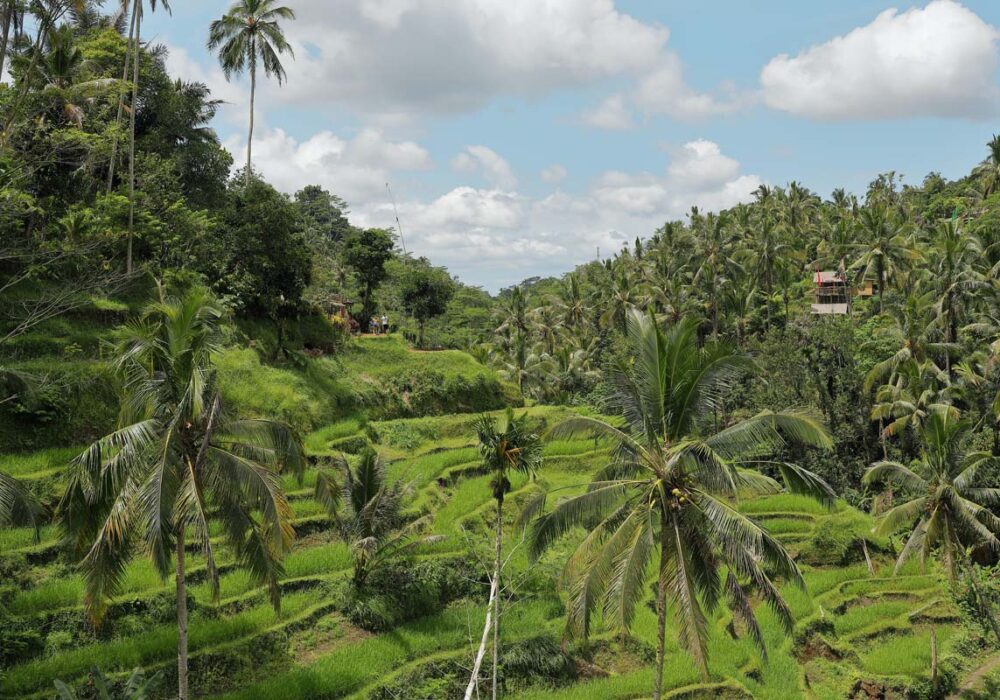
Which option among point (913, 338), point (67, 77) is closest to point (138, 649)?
point (67, 77)

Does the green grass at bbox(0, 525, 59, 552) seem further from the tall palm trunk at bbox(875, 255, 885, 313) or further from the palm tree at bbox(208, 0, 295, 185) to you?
the tall palm trunk at bbox(875, 255, 885, 313)

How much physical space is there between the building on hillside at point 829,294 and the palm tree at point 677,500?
5048 cm

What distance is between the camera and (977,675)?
21.9 m

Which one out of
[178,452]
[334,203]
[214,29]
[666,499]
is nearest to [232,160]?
[214,29]

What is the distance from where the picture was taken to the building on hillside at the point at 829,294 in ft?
191

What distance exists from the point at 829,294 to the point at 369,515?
5169 cm

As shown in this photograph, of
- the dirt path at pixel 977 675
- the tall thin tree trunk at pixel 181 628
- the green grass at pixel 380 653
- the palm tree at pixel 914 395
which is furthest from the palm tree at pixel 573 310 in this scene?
the tall thin tree trunk at pixel 181 628

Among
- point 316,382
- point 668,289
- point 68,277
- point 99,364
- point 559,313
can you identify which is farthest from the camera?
point 559,313

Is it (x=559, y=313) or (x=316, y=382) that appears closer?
(x=316, y=382)

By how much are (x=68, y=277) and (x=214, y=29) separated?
1710 centimetres

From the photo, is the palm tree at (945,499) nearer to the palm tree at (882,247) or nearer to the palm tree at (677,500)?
the palm tree at (677,500)

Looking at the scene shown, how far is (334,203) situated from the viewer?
83.6m

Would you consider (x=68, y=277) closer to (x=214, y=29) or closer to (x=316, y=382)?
(x=316, y=382)

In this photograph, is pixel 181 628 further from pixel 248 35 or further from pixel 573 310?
pixel 573 310
